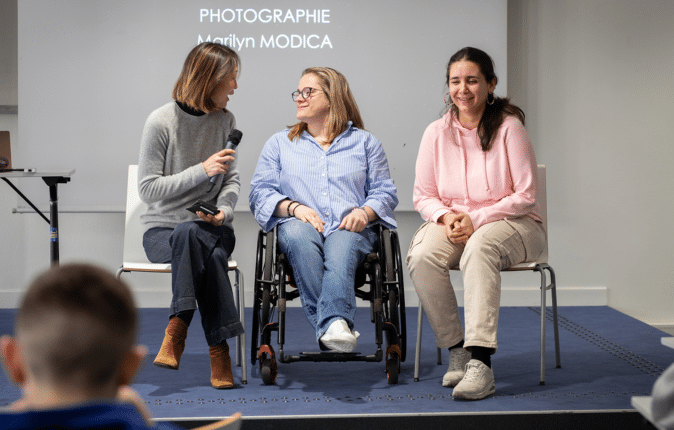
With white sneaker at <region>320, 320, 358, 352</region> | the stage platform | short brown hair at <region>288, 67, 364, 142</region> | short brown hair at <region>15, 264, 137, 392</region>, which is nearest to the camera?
short brown hair at <region>15, 264, 137, 392</region>

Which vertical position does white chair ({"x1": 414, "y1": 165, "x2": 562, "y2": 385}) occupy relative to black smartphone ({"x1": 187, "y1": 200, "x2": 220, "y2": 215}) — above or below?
below

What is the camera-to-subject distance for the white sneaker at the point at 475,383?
205 cm

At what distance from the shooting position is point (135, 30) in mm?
3672

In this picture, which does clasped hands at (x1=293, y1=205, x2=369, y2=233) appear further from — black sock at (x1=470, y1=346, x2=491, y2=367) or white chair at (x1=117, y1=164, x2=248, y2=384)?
black sock at (x1=470, y1=346, x2=491, y2=367)

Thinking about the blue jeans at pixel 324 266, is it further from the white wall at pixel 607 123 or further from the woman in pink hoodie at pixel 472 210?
the white wall at pixel 607 123

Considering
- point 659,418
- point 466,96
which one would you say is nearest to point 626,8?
point 466,96

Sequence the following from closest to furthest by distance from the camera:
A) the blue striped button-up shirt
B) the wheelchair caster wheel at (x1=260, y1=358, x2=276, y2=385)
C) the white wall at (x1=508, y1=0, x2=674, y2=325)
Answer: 1. the wheelchair caster wheel at (x1=260, y1=358, x2=276, y2=385)
2. the blue striped button-up shirt
3. the white wall at (x1=508, y1=0, x2=674, y2=325)

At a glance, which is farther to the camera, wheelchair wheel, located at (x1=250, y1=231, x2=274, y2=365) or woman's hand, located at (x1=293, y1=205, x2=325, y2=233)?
woman's hand, located at (x1=293, y1=205, x2=325, y2=233)

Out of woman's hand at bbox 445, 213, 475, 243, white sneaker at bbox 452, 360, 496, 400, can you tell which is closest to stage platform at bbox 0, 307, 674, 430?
white sneaker at bbox 452, 360, 496, 400

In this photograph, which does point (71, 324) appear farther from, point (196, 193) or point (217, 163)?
point (196, 193)

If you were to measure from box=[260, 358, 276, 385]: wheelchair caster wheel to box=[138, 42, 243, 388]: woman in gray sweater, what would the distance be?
4.7 inches

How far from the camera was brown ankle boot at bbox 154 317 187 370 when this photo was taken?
2.09 meters

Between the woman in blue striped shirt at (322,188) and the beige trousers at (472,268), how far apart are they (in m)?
0.21

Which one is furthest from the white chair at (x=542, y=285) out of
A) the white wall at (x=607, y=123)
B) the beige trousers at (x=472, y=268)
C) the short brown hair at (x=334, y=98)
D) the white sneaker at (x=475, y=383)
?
the white wall at (x=607, y=123)
